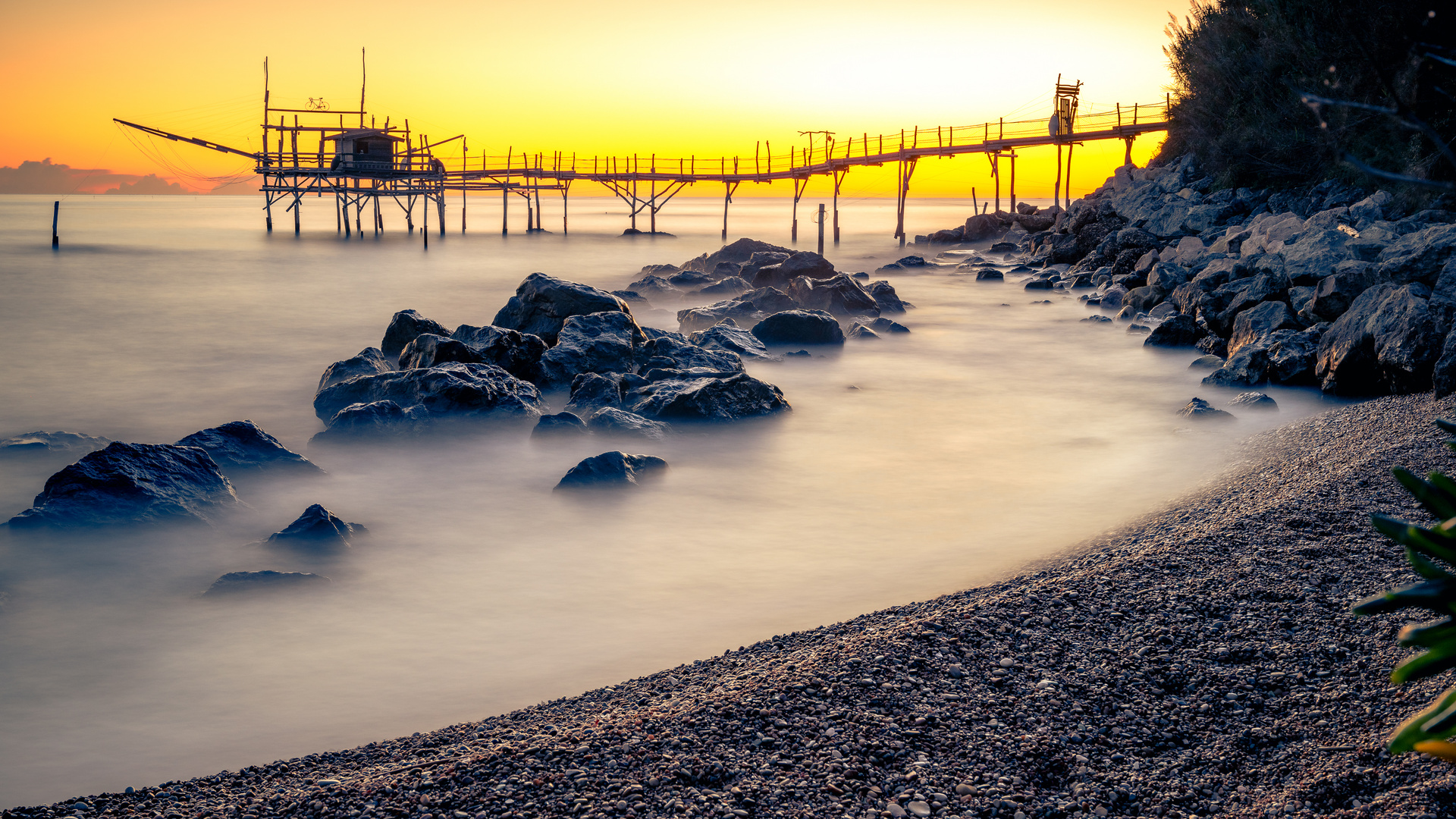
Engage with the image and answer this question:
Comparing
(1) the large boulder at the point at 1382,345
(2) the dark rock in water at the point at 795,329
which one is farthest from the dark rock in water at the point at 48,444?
(1) the large boulder at the point at 1382,345

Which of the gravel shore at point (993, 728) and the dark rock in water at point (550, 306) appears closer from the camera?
the gravel shore at point (993, 728)

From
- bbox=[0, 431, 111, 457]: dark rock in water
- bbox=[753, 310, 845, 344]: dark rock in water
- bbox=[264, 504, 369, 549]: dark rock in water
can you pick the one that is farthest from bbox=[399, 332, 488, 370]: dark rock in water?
bbox=[753, 310, 845, 344]: dark rock in water

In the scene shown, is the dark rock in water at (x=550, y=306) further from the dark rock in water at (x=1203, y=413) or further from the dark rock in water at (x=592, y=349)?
the dark rock in water at (x=1203, y=413)

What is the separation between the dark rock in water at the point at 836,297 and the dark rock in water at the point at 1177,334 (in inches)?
230

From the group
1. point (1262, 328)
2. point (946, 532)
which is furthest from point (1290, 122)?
point (946, 532)

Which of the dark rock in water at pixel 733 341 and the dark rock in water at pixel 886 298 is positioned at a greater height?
the dark rock in water at pixel 886 298

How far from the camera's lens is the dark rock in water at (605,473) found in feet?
25.4

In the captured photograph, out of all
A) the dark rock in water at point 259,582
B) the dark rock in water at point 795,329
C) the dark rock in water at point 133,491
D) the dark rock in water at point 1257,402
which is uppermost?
the dark rock in water at point 795,329

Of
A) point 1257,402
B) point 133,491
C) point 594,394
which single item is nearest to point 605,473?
point 594,394

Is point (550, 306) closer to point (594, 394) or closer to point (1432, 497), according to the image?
point (594, 394)

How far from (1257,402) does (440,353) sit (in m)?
8.57

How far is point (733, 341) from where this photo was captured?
1364 centimetres

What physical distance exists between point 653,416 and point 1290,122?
67.6 feet

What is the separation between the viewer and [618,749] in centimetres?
326
